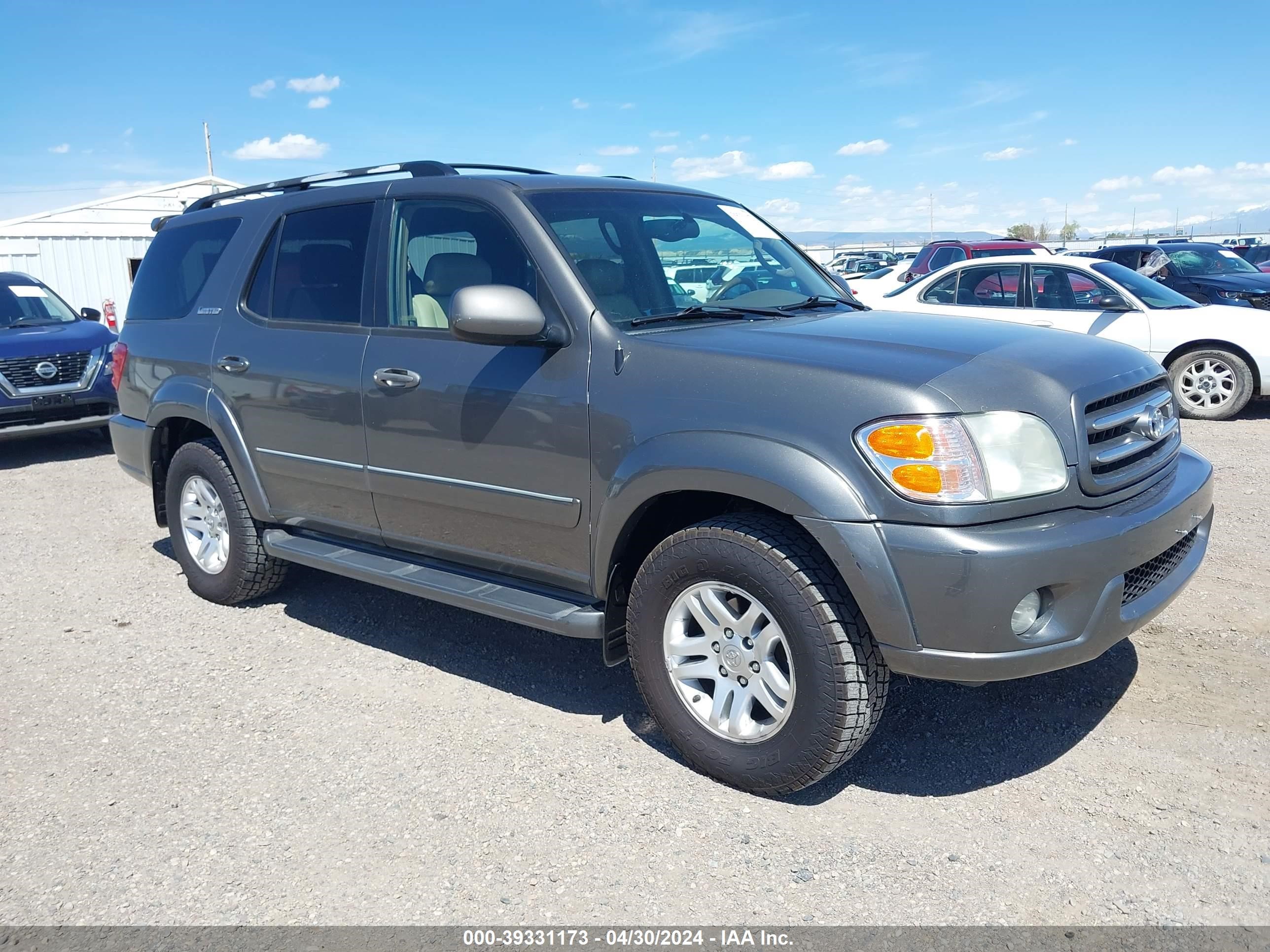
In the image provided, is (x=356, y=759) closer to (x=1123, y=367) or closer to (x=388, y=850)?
(x=388, y=850)

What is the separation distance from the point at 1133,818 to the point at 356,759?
8.31 feet

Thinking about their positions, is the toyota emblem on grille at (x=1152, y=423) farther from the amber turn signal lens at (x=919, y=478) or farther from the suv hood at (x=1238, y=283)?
the suv hood at (x=1238, y=283)

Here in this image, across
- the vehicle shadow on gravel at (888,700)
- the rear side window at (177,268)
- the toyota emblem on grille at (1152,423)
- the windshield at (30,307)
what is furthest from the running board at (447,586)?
the windshield at (30,307)

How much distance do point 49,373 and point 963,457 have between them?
9343 mm

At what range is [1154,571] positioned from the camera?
126 inches

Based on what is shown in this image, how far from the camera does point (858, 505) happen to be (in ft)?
9.39

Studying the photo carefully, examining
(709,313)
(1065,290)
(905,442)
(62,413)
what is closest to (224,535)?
(709,313)

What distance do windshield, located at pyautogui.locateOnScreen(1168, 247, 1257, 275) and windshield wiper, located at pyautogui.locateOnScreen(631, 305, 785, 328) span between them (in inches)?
508

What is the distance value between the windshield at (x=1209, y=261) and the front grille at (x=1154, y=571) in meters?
12.8

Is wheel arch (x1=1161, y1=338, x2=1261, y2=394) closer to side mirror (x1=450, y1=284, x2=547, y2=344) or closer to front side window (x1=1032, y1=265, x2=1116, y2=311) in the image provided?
front side window (x1=1032, y1=265, x2=1116, y2=311)

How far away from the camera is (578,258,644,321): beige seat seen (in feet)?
11.7

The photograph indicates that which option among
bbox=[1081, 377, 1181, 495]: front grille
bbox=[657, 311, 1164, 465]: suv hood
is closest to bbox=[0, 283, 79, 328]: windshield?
bbox=[657, 311, 1164, 465]: suv hood

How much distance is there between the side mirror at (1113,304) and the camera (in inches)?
371

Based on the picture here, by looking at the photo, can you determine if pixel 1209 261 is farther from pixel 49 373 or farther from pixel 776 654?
pixel 49 373
